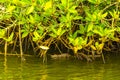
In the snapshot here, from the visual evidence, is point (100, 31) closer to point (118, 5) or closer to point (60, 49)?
point (118, 5)

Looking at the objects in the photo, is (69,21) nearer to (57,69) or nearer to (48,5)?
(48,5)

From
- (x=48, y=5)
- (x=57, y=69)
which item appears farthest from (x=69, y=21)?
(x=57, y=69)

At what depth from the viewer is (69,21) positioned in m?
8.04

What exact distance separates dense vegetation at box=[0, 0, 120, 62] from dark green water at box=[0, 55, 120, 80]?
278 mm

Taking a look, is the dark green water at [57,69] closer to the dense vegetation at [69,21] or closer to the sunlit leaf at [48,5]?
the dense vegetation at [69,21]

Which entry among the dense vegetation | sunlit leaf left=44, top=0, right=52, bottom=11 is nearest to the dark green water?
the dense vegetation

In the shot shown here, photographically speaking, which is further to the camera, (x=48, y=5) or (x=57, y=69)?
(x=57, y=69)

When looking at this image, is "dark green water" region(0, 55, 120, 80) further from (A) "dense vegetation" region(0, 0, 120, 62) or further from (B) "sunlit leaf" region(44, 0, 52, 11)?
(B) "sunlit leaf" region(44, 0, 52, 11)

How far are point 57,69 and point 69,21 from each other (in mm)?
833

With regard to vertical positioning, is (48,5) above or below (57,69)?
above

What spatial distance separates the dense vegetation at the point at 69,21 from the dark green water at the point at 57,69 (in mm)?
278

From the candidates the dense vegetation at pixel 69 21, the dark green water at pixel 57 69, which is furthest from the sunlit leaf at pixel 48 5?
the dark green water at pixel 57 69

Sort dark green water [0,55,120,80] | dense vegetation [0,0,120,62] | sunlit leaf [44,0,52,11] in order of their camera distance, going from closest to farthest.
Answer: dark green water [0,55,120,80] < sunlit leaf [44,0,52,11] < dense vegetation [0,0,120,62]

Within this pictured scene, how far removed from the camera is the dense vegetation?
26.1 ft
